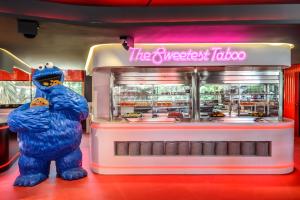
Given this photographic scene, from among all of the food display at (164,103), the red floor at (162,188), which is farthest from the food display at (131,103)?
the red floor at (162,188)

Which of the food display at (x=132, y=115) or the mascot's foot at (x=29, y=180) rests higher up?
the food display at (x=132, y=115)

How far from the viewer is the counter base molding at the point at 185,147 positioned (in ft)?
17.9

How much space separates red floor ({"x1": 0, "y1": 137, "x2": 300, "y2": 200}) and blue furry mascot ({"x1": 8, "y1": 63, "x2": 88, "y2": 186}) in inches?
10.1

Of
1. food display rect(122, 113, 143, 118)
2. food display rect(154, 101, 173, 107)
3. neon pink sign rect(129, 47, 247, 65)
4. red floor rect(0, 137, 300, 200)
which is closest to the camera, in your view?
red floor rect(0, 137, 300, 200)

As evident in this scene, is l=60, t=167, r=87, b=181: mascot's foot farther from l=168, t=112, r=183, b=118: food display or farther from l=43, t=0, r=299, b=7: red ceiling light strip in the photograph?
l=43, t=0, r=299, b=7: red ceiling light strip

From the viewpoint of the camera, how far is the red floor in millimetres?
4336

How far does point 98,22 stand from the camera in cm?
432

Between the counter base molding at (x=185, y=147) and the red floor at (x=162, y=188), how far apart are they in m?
0.17

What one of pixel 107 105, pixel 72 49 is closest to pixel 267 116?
pixel 107 105

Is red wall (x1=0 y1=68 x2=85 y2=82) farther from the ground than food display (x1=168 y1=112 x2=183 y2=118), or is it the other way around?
red wall (x1=0 y1=68 x2=85 y2=82)

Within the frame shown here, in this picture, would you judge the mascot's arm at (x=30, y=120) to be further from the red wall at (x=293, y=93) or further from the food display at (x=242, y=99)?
the red wall at (x=293, y=93)

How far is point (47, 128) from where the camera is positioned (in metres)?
4.69

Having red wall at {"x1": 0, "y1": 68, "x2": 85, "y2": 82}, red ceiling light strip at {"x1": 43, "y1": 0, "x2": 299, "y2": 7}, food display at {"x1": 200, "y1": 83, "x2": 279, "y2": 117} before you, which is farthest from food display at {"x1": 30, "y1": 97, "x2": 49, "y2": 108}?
red wall at {"x1": 0, "y1": 68, "x2": 85, "y2": 82}

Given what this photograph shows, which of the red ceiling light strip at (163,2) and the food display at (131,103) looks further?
the food display at (131,103)
